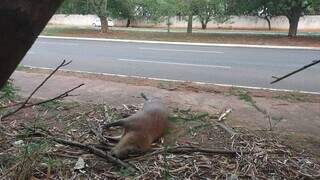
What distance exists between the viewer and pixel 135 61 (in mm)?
16688

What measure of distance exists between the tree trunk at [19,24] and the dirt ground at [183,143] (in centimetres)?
219

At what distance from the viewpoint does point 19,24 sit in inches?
46.1

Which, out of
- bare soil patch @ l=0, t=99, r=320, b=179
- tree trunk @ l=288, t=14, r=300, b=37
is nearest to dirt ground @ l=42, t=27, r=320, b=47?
tree trunk @ l=288, t=14, r=300, b=37

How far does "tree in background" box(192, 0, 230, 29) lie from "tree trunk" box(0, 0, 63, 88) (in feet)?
95.8

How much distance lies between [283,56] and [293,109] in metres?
12.4

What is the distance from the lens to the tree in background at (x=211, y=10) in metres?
30.2

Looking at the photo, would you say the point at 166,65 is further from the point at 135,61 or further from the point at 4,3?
the point at 4,3

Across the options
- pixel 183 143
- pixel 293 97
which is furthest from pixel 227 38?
pixel 183 143

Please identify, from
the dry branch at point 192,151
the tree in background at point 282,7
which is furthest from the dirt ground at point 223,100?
the tree in background at point 282,7

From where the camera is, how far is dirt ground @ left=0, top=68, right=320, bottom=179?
369cm

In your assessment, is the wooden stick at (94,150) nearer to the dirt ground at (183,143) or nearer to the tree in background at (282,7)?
the dirt ground at (183,143)

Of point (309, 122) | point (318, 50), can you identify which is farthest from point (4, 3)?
point (318, 50)

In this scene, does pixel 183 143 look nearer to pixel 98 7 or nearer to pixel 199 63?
pixel 199 63

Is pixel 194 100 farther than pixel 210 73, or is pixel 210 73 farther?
pixel 210 73
